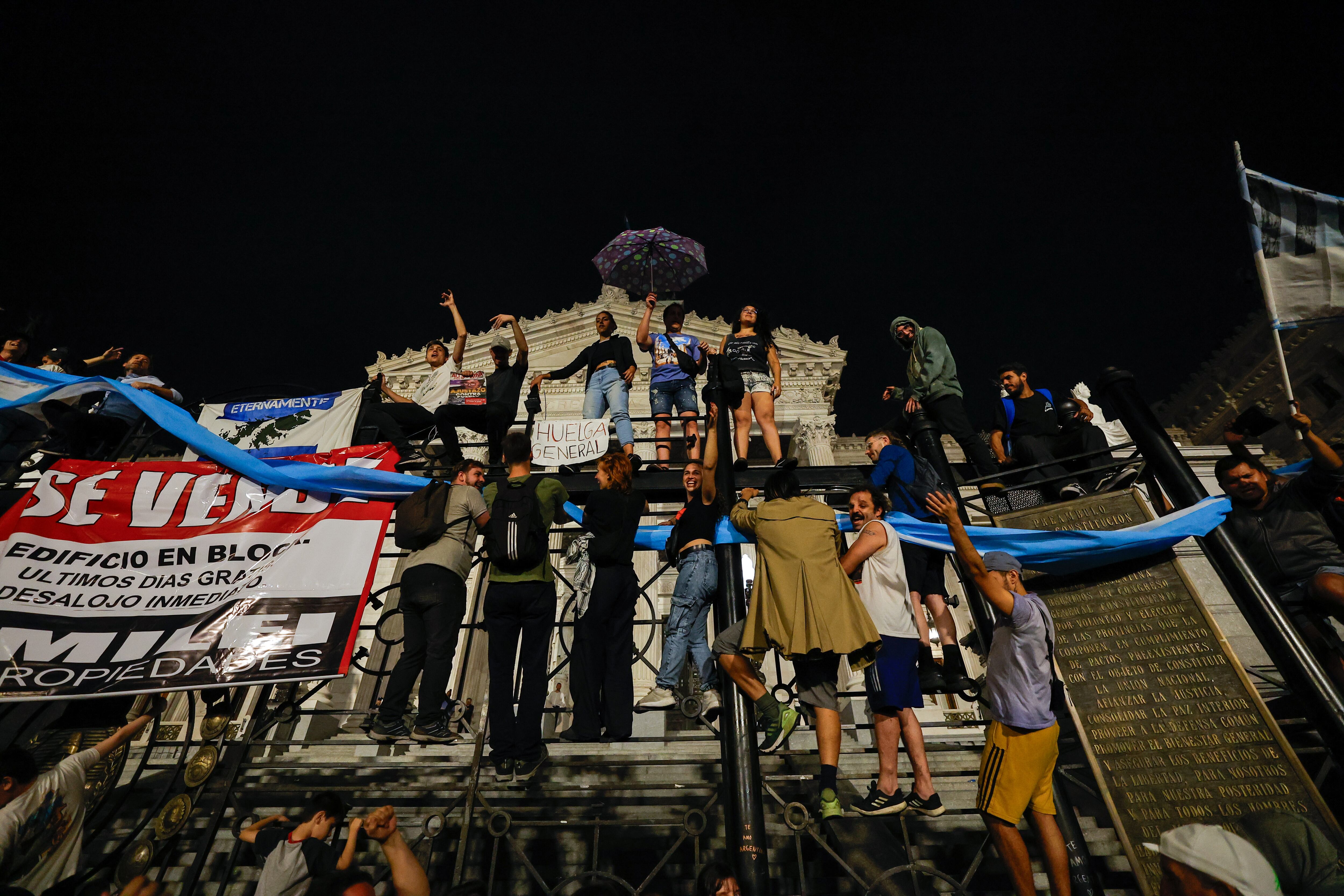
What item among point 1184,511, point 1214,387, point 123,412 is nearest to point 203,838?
point 123,412

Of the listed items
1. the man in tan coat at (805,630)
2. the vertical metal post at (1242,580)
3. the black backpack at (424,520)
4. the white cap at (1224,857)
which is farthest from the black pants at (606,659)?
the vertical metal post at (1242,580)

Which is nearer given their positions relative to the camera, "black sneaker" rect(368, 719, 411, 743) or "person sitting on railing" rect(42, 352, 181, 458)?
"black sneaker" rect(368, 719, 411, 743)

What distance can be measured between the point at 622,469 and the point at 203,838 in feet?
12.9

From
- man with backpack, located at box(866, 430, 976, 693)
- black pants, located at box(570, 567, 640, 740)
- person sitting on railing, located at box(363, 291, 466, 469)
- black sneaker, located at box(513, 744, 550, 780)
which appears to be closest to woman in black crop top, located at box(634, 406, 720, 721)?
black pants, located at box(570, 567, 640, 740)

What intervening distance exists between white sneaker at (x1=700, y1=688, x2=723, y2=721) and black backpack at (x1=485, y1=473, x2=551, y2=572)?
6.09 feet

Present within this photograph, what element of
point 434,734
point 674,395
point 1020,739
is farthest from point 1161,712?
point 674,395

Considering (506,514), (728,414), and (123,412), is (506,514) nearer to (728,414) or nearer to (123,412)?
(728,414)

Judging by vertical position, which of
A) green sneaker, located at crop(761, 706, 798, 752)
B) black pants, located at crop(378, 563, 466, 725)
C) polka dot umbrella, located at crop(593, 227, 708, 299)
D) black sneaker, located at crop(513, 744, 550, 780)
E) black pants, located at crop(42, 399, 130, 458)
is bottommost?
black sneaker, located at crop(513, 744, 550, 780)

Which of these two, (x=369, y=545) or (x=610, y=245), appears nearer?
(x=369, y=545)

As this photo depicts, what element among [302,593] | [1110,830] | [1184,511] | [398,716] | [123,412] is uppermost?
[123,412]

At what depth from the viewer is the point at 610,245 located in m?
10.8

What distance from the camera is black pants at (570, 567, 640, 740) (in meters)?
4.86

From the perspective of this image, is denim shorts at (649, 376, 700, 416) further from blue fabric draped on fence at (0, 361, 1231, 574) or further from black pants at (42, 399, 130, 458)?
black pants at (42, 399, 130, 458)

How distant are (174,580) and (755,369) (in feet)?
22.0
